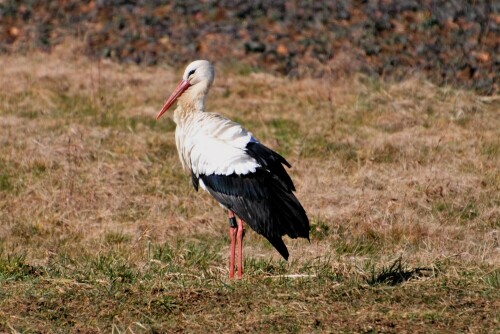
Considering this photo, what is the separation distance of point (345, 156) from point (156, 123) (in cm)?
216

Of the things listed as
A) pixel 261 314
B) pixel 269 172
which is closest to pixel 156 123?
pixel 269 172

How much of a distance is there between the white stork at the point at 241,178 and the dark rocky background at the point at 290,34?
5244 millimetres

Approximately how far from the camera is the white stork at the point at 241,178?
6125 millimetres

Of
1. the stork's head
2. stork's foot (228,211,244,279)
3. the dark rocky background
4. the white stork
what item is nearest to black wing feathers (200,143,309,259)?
the white stork

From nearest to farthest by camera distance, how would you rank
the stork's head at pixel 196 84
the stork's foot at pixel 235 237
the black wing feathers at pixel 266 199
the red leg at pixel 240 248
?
the black wing feathers at pixel 266 199 < the red leg at pixel 240 248 < the stork's foot at pixel 235 237 < the stork's head at pixel 196 84

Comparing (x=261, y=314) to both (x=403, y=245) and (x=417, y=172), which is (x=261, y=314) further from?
(x=417, y=172)

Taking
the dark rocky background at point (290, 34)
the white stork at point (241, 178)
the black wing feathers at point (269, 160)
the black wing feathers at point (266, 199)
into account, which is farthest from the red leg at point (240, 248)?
the dark rocky background at point (290, 34)

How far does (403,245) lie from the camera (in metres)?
7.52

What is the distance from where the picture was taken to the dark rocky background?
1234 centimetres

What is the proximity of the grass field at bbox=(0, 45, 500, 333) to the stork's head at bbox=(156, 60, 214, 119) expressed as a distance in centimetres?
101

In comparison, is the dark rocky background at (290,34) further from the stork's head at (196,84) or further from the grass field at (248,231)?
the stork's head at (196,84)

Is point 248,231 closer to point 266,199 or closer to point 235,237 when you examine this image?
point 235,237

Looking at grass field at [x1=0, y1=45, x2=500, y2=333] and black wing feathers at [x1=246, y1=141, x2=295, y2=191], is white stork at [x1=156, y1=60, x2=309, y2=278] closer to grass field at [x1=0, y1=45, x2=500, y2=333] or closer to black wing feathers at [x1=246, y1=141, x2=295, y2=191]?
black wing feathers at [x1=246, y1=141, x2=295, y2=191]

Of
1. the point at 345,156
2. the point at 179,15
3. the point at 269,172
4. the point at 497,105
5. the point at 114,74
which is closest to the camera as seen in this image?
the point at 269,172
